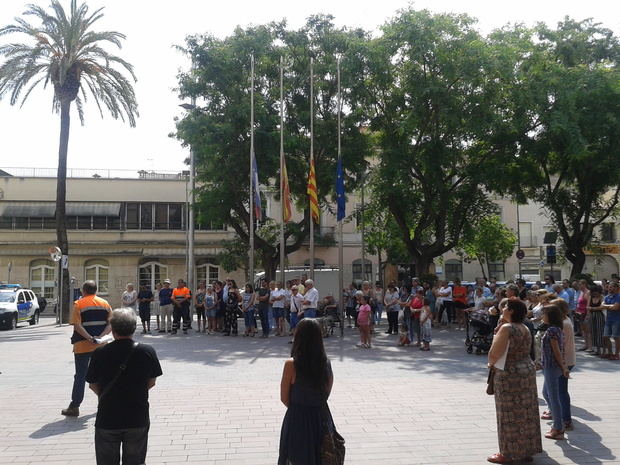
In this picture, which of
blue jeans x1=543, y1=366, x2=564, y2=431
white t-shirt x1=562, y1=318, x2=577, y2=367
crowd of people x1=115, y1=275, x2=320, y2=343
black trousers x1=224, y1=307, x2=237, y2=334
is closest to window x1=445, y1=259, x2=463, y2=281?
crowd of people x1=115, y1=275, x2=320, y2=343

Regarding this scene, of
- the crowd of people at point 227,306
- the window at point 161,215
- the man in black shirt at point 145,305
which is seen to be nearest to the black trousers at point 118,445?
the crowd of people at point 227,306

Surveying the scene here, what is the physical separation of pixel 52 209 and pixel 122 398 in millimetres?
42902

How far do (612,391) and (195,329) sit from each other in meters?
15.8

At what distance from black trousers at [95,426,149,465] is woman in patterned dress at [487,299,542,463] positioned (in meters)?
3.47

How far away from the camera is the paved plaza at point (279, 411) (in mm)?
6410

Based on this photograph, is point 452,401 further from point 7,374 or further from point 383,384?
point 7,374

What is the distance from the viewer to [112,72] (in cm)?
2894

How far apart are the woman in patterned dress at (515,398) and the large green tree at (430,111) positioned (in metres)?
16.6

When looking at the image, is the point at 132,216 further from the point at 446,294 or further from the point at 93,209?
the point at 446,294

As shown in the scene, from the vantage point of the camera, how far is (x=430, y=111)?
2303cm

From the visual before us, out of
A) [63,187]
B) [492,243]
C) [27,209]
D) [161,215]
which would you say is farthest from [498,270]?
[27,209]

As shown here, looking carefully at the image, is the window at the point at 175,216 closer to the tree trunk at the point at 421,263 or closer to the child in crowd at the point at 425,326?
the tree trunk at the point at 421,263

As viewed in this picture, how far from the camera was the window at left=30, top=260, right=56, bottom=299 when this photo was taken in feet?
143

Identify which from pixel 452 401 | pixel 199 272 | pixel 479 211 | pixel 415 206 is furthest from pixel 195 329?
pixel 199 272
